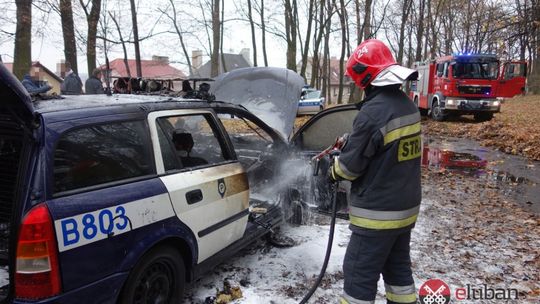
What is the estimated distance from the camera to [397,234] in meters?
2.68

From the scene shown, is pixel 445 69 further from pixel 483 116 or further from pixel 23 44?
pixel 23 44

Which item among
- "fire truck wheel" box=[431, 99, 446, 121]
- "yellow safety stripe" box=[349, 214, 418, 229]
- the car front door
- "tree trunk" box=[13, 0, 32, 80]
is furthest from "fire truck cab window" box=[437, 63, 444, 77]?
"yellow safety stripe" box=[349, 214, 418, 229]

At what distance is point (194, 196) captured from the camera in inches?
124

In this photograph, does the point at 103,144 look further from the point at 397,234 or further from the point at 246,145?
the point at 246,145

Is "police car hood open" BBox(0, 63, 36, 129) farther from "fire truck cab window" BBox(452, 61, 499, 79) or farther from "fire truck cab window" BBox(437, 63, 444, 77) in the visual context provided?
"fire truck cab window" BBox(437, 63, 444, 77)

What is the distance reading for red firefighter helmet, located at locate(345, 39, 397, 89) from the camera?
8.71 ft

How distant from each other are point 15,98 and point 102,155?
0.59 m

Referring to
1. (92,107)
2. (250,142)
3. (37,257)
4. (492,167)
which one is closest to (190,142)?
(92,107)

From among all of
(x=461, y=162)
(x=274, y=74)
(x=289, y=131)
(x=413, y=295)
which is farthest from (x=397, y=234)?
(x=461, y=162)

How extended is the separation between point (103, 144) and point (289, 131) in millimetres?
2723

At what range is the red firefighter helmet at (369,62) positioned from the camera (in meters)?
2.65

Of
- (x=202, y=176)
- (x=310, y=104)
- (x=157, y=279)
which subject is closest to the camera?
(x=157, y=279)

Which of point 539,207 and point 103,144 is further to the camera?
point 539,207

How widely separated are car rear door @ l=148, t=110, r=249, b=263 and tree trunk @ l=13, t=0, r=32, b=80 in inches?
409
